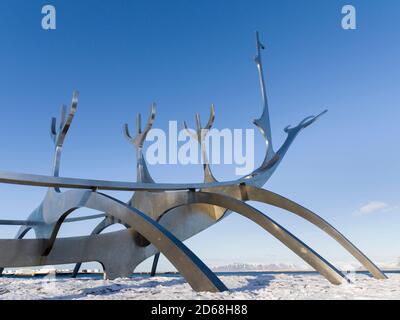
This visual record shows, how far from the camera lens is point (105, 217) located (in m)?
19.0

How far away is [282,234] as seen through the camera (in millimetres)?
12188

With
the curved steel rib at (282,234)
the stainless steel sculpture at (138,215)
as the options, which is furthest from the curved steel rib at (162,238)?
the curved steel rib at (282,234)

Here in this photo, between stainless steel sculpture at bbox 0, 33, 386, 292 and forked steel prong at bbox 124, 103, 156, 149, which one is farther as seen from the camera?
forked steel prong at bbox 124, 103, 156, 149

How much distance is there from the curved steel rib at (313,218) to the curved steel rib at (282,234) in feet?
10.1

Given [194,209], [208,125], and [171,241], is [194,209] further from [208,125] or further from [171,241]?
[171,241]

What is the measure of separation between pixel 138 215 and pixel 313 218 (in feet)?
27.5

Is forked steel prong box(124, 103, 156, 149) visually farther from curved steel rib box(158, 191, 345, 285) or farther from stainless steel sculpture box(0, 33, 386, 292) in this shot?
curved steel rib box(158, 191, 345, 285)

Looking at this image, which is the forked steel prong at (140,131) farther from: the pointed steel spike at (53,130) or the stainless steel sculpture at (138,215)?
the pointed steel spike at (53,130)

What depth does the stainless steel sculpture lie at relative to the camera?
11727mm

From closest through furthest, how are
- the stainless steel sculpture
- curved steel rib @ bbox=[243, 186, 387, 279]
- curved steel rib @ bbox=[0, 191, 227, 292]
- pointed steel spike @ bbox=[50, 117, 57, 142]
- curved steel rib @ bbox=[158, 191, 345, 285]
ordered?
curved steel rib @ bbox=[0, 191, 227, 292], curved steel rib @ bbox=[158, 191, 345, 285], the stainless steel sculpture, curved steel rib @ bbox=[243, 186, 387, 279], pointed steel spike @ bbox=[50, 117, 57, 142]

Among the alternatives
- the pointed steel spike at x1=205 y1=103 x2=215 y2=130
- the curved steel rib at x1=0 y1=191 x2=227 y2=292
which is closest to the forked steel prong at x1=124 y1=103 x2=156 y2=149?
the pointed steel spike at x1=205 y1=103 x2=215 y2=130
